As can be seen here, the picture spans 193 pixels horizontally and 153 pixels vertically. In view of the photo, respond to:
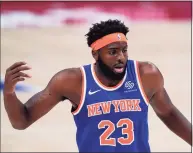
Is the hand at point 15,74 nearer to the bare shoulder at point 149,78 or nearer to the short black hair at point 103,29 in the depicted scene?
the short black hair at point 103,29

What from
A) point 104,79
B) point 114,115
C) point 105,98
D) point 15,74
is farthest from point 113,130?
point 15,74

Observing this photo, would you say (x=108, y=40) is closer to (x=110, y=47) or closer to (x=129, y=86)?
(x=110, y=47)

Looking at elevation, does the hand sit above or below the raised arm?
above

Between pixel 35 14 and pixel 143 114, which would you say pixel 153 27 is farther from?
pixel 143 114

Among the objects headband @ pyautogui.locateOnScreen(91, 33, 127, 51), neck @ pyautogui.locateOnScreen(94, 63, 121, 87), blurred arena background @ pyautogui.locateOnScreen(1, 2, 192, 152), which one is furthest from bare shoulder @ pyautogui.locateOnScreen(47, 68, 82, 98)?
blurred arena background @ pyautogui.locateOnScreen(1, 2, 192, 152)

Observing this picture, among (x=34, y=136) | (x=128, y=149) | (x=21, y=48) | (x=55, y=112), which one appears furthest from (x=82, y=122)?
(x=21, y=48)

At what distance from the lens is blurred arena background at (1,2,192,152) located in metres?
6.27

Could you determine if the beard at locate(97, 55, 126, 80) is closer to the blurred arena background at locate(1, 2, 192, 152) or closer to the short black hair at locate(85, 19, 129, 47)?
the short black hair at locate(85, 19, 129, 47)

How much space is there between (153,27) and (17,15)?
2.60 metres

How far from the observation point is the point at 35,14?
995 cm

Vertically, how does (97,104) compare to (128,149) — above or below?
above

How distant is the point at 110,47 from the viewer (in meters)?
3.31

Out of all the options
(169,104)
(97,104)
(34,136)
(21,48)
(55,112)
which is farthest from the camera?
(21,48)

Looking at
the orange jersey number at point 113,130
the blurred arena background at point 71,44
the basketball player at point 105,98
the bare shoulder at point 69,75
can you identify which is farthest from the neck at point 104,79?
the blurred arena background at point 71,44
